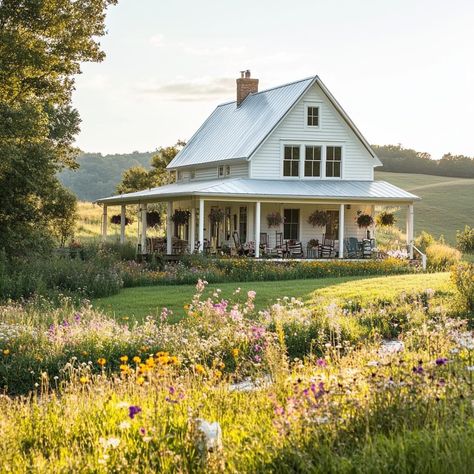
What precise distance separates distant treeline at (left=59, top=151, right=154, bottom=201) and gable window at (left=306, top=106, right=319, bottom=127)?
88.0 m

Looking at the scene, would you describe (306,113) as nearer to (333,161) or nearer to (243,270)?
(333,161)

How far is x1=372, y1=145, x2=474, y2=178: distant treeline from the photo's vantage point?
12038 centimetres

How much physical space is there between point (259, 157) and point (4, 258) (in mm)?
16828

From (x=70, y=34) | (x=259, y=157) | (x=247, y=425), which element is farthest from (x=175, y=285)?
(x=247, y=425)

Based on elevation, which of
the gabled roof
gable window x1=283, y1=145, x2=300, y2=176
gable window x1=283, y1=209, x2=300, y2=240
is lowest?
gable window x1=283, y1=209, x2=300, y2=240

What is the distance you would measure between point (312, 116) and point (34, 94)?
504 inches

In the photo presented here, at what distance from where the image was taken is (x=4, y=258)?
2317 cm

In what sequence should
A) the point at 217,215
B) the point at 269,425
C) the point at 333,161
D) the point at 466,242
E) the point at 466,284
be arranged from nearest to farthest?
the point at 269,425
the point at 466,284
the point at 217,215
the point at 333,161
the point at 466,242

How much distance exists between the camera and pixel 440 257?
116ft

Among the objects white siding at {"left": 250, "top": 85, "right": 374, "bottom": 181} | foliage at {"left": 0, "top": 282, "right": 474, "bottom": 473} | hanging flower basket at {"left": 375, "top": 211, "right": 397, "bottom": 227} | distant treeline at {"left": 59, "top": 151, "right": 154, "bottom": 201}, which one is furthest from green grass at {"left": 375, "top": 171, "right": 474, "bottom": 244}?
foliage at {"left": 0, "top": 282, "right": 474, "bottom": 473}

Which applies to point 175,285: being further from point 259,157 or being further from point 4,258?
point 259,157

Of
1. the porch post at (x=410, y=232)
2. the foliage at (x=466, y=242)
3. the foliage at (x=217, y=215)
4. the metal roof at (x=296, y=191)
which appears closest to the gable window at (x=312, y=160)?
the metal roof at (x=296, y=191)

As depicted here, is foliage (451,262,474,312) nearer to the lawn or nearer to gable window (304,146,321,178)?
the lawn

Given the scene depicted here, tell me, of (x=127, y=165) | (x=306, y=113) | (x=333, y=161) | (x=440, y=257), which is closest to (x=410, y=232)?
(x=440, y=257)
